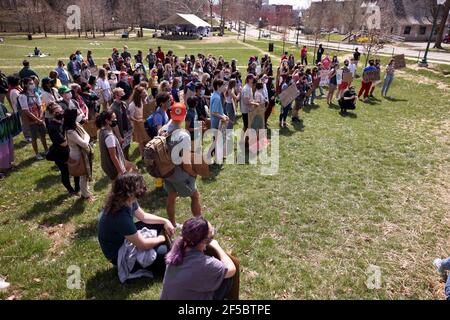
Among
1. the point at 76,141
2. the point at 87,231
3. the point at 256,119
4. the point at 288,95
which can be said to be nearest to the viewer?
the point at 87,231

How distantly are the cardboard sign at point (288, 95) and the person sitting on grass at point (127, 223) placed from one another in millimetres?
8048

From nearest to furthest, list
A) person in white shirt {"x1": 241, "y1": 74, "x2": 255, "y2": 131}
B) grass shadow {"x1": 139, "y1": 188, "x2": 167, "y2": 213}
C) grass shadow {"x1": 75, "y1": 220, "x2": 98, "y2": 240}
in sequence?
grass shadow {"x1": 75, "y1": 220, "x2": 98, "y2": 240} → grass shadow {"x1": 139, "y1": 188, "x2": 167, "y2": 213} → person in white shirt {"x1": 241, "y1": 74, "x2": 255, "y2": 131}

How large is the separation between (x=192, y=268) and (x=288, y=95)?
9332mm

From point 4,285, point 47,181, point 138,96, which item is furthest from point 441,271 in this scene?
point 47,181

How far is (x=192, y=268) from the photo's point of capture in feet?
10.3

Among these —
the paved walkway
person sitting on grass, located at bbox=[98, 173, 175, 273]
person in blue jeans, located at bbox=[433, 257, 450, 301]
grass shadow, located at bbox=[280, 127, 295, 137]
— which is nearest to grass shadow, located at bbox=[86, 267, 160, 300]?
person sitting on grass, located at bbox=[98, 173, 175, 273]

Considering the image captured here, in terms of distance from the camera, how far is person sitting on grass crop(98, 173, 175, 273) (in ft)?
13.1

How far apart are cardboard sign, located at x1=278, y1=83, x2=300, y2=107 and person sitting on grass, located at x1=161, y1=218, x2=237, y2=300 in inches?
352

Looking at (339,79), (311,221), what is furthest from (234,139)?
(339,79)

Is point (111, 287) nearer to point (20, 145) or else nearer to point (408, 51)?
point (20, 145)

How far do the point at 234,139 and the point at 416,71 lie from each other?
773 inches

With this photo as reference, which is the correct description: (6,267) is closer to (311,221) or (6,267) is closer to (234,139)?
(311,221)

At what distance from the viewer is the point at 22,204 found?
6.68m

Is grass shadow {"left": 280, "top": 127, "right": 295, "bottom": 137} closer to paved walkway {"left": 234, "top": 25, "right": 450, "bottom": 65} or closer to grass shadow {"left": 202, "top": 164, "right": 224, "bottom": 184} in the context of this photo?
grass shadow {"left": 202, "top": 164, "right": 224, "bottom": 184}
